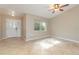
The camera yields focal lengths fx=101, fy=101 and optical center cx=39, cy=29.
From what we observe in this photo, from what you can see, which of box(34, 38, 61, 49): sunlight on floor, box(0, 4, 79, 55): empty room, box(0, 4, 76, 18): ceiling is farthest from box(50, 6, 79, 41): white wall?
box(0, 4, 76, 18): ceiling

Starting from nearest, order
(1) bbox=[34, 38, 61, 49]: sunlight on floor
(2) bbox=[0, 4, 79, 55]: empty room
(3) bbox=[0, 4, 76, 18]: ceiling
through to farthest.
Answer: (3) bbox=[0, 4, 76, 18]: ceiling
(2) bbox=[0, 4, 79, 55]: empty room
(1) bbox=[34, 38, 61, 49]: sunlight on floor

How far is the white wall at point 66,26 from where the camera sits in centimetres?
343

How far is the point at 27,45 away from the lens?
352 cm

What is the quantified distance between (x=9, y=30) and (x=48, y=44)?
1.43 metres

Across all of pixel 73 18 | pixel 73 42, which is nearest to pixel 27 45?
pixel 73 42

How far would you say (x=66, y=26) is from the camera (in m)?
3.64

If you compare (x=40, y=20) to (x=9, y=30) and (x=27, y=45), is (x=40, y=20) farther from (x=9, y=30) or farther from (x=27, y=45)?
(x=9, y=30)

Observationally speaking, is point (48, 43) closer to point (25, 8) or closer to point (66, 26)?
point (66, 26)

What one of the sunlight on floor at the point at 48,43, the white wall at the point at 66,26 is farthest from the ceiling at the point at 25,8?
the sunlight on floor at the point at 48,43

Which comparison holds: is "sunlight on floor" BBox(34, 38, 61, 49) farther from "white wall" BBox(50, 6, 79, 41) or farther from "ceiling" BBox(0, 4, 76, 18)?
"ceiling" BBox(0, 4, 76, 18)

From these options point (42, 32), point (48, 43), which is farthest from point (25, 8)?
point (48, 43)

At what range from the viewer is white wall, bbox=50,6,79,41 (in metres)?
3.43

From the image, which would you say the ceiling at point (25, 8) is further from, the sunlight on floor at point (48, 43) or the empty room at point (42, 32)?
the sunlight on floor at point (48, 43)

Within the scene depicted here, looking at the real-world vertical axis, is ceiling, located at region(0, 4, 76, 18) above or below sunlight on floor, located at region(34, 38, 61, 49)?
above
